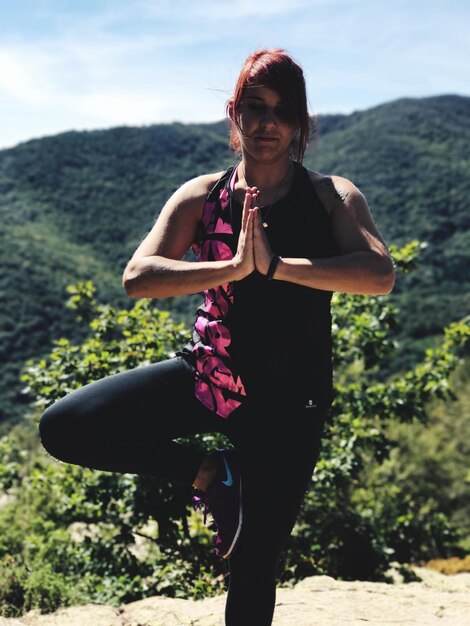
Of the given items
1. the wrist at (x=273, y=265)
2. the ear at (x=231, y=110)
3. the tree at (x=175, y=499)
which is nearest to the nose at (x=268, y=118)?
the ear at (x=231, y=110)

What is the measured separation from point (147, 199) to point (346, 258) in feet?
211

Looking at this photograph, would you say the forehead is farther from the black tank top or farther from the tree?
the tree

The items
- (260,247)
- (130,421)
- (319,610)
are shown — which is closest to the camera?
(260,247)

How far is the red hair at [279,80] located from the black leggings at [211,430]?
858mm

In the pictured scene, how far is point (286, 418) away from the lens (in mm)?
2244

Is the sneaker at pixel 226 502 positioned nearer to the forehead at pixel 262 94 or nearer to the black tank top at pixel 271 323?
the black tank top at pixel 271 323

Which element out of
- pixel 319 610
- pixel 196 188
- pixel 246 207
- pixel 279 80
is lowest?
pixel 319 610

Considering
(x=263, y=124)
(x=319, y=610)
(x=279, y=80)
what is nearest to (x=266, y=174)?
(x=263, y=124)

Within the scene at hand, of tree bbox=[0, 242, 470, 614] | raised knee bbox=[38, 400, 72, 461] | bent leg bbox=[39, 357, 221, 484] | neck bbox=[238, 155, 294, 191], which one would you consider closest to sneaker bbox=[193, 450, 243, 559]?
bent leg bbox=[39, 357, 221, 484]

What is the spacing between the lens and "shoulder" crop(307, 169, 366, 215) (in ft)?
7.54

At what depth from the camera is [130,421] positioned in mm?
2348

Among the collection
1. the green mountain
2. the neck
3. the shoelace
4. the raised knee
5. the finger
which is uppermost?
the green mountain

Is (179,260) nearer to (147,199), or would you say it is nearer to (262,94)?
(262,94)

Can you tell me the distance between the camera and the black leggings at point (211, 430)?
2.24 m
